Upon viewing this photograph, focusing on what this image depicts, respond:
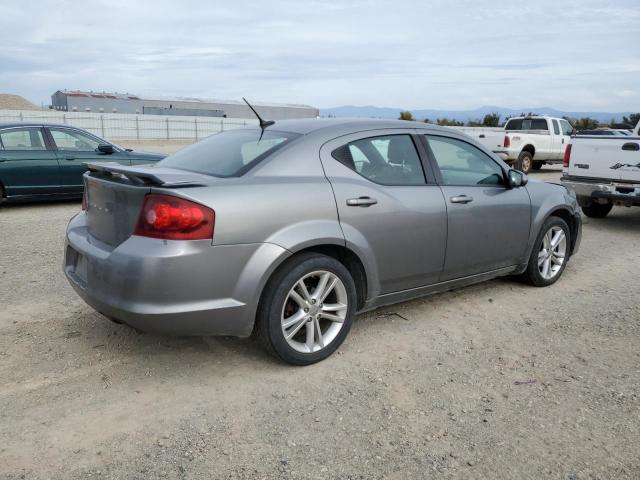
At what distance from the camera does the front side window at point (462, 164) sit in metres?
4.53

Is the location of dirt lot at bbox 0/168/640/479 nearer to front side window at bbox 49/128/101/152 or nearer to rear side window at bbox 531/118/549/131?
front side window at bbox 49/128/101/152

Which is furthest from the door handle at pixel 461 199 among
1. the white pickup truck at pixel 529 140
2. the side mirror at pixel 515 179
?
the white pickup truck at pixel 529 140

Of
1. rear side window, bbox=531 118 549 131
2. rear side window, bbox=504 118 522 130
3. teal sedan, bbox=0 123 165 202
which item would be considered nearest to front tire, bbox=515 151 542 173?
rear side window, bbox=531 118 549 131

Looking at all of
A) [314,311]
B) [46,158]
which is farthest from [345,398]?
[46,158]

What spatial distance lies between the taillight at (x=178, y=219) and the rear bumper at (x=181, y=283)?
0.15 ft

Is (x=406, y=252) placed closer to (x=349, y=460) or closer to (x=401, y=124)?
(x=401, y=124)

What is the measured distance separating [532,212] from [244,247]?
119 inches

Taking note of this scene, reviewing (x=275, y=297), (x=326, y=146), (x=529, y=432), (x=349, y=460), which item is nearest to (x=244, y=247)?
(x=275, y=297)

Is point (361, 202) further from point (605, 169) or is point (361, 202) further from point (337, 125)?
point (605, 169)

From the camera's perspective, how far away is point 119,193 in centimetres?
342

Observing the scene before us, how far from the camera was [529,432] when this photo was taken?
2965 mm

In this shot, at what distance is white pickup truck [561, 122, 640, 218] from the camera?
8273mm

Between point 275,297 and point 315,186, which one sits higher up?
point 315,186

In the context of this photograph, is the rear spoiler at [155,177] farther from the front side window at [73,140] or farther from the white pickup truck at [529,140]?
the white pickup truck at [529,140]
